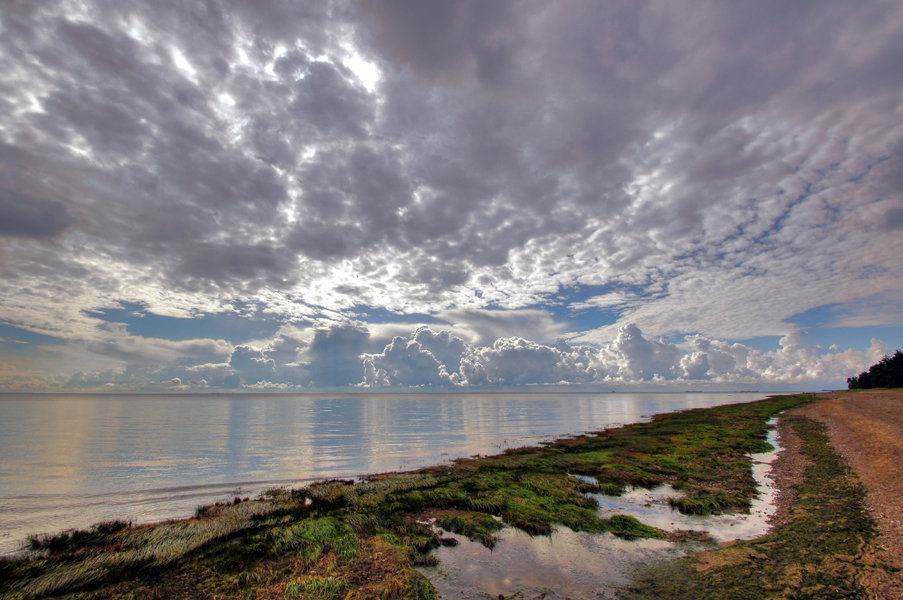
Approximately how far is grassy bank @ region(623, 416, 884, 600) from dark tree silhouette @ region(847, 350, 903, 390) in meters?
156

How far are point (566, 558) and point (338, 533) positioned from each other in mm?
7923

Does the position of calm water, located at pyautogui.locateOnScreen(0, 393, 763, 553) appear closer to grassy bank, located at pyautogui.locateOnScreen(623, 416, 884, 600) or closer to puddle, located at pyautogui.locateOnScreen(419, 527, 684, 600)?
puddle, located at pyautogui.locateOnScreen(419, 527, 684, 600)

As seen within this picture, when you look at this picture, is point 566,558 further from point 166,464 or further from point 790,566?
point 166,464

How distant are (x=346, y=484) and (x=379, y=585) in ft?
47.3

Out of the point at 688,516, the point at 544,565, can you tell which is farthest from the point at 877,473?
the point at 544,565

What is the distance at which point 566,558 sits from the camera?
12.7 metres

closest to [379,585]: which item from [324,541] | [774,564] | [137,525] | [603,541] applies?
[324,541]

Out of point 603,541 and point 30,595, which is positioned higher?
point 30,595

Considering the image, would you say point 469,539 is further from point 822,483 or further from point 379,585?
point 822,483

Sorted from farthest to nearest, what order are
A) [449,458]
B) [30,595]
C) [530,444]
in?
1. [530,444]
2. [449,458]
3. [30,595]

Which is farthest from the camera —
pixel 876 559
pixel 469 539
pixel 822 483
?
pixel 822 483

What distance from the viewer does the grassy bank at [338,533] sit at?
1055 centimetres

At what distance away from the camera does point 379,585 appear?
34.4 ft

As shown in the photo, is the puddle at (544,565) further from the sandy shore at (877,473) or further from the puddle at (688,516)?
the sandy shore at (877,473)
